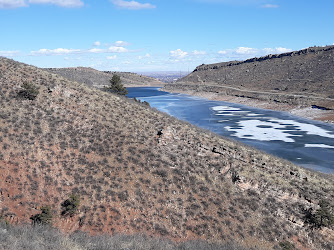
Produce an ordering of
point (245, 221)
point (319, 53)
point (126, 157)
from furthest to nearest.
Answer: point (319, 53) → point (126, 157) → point (245, 221)

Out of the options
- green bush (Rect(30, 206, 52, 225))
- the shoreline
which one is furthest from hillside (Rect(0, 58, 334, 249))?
the shoreline

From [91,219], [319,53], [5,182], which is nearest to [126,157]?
[91,219]

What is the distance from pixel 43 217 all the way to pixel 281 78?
131 meters

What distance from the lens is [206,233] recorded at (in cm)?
1905

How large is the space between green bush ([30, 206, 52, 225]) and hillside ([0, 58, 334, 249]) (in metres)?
0.60

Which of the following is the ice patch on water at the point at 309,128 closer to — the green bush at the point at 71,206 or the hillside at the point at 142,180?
the hillside at the point at 142,180

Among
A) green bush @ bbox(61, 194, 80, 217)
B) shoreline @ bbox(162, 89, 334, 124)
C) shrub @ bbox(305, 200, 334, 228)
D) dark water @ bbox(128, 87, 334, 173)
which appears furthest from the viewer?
shoreline @ bbox(162, 89, 334, 124)

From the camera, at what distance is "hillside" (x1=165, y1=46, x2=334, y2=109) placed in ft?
321

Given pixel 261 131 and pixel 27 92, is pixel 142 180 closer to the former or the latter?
pixel 27 92

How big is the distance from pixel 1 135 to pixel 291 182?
23.4 meters

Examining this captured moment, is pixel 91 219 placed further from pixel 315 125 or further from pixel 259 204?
pixel 315 125

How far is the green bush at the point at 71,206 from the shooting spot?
1888cm

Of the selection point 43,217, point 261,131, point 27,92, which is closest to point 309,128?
point 261,131

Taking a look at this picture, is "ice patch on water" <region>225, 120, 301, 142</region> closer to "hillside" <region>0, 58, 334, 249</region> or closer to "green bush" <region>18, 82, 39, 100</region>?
"hillside" <region>0, 58, 334, 249</region>
